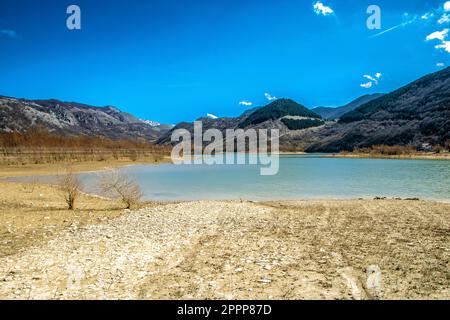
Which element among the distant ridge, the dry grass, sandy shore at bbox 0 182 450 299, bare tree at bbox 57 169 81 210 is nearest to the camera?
sandy shore at bbox 0 182 450 299

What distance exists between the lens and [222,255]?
938 centimetres

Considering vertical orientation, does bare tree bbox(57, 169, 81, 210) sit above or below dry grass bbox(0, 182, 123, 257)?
above

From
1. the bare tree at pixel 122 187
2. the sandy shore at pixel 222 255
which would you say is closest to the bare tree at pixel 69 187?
the sandy shore at pixel 222 255

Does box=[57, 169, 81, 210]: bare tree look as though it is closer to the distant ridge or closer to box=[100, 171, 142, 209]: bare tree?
box=[100, 171, 142, 209]: bare tree

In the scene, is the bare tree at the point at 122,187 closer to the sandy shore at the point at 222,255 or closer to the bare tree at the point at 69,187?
the bare tree at the point at 69,187

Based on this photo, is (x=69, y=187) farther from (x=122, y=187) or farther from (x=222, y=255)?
(x=222, y=255)

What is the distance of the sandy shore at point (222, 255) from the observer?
265 inches

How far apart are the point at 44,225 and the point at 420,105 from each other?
21135 cm

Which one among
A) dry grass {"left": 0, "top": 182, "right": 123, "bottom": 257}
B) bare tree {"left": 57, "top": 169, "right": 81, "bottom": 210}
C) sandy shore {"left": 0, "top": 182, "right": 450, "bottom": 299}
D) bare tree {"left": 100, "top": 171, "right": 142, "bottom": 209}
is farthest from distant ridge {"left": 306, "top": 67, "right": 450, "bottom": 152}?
dry grass {"left": 0, "top": 182, "right": 123, "bottom": 257}

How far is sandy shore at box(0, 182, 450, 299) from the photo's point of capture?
6731 mm

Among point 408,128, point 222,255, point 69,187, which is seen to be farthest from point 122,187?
point 408,128

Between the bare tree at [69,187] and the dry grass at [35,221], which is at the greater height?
the bare tree at [69,187]
